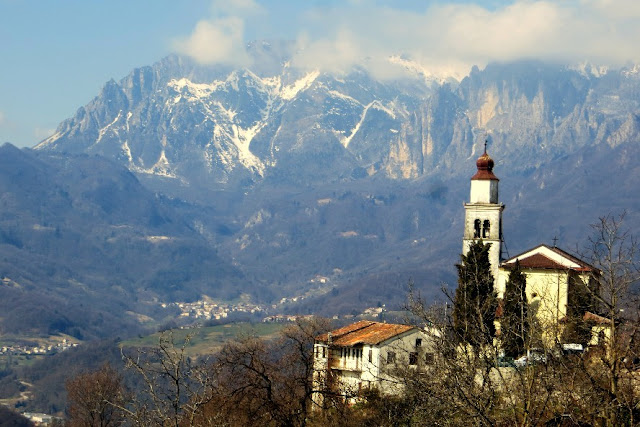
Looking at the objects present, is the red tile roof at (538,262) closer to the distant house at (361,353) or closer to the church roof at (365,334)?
the church roof at (365,334)

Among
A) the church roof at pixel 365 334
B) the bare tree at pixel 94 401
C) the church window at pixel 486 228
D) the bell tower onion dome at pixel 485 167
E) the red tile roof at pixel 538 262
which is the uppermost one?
the bell tower onion dome at pixel 485 167

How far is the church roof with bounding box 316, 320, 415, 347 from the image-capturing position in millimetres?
87188

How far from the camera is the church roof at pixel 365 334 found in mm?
87188

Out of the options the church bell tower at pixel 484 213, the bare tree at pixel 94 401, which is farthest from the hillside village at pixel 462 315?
the bare tree at pixel 94 401

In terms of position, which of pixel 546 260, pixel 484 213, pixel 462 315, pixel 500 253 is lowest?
pixel 462 315

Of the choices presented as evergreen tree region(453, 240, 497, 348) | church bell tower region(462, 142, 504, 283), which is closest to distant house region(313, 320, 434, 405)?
evergreen tree region(453, 240, 497, 348)

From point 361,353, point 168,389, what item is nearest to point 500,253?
point 361,353

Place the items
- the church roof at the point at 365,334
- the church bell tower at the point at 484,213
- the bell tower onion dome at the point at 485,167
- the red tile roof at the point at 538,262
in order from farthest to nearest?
the church bell tower at the point at 484,213 < the bell tower onion dome at the point at 485,167 < the red tile roof at the point at 538,262 < the church roof at the point at 365,334

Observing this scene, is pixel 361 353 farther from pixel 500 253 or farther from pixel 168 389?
pixel 168 389

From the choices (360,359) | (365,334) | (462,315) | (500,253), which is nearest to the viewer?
(462,315)

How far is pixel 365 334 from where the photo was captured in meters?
90.6

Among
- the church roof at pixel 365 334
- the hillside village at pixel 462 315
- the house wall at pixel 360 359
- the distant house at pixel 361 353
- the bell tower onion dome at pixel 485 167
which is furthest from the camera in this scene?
the bell tower onion dome at pixel 485 167

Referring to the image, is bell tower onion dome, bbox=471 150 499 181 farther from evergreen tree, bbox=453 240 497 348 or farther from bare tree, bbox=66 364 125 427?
bare tree, bbox=66 364 125 427

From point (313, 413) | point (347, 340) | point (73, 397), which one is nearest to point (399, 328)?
point (347, 340)
